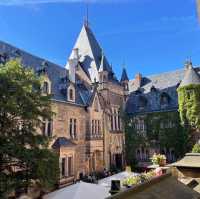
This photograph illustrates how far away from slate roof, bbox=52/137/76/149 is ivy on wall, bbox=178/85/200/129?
1333 centimetres

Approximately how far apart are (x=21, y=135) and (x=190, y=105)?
21.3 m

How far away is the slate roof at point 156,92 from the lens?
3298 cm

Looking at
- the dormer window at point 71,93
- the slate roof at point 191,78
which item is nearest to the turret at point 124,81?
the slate roof at point 191,78

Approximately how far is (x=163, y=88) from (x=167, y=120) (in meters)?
5.47

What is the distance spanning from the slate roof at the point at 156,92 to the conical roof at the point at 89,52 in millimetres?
6175

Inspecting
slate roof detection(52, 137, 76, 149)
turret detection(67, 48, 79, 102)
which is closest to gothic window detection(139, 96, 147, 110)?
turret detection(67, 48, 79, 102)

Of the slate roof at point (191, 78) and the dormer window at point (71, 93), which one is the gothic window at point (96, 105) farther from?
the slate roof at point (191, 78)

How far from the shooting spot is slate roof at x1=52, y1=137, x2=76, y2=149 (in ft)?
70.9

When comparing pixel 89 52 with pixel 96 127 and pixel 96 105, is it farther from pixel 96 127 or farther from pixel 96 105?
pixel 96 127

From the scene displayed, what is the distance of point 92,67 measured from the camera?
31891mm

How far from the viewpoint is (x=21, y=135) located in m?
11.4

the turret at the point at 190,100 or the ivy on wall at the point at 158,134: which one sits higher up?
the turret at the point at 190,100

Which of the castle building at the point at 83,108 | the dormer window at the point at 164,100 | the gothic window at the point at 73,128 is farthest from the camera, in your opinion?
the dormer window at the point at 164,100

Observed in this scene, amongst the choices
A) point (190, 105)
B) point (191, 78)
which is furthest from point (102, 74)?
point (190, 105)
